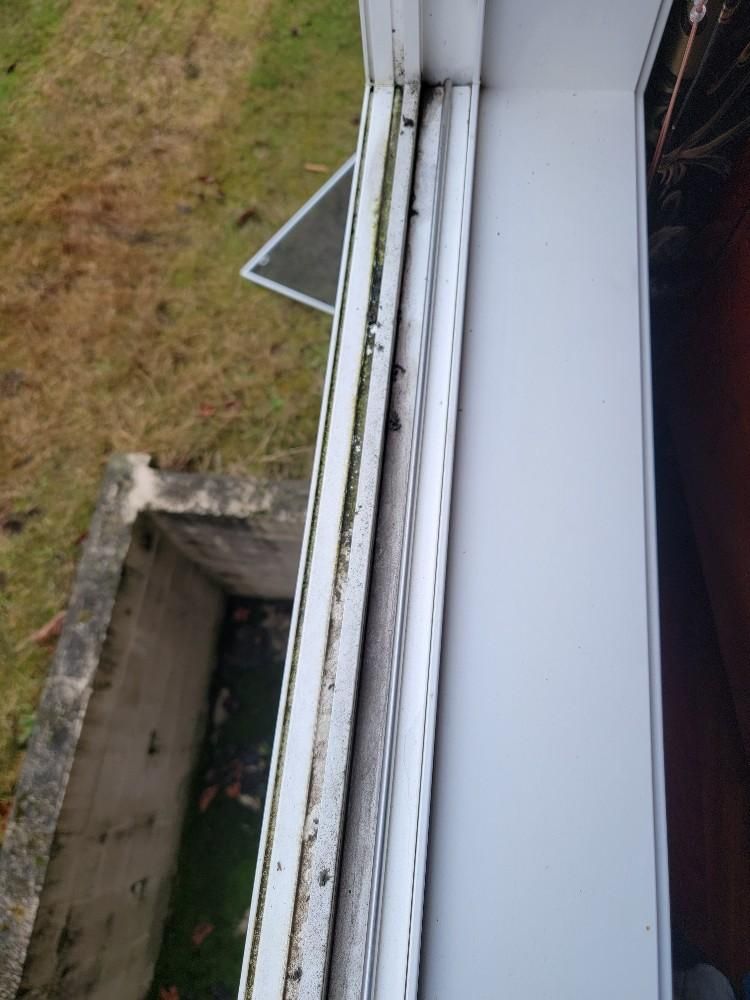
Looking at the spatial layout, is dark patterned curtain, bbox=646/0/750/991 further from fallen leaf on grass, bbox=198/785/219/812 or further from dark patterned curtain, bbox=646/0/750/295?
fallen leaf on grass, bbox=198/785/219/812

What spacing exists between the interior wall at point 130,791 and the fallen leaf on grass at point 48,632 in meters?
0.33

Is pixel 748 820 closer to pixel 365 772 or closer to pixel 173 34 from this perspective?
pixel 365 772

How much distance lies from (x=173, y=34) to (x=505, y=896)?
3.86 m

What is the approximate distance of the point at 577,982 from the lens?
763 millimetres

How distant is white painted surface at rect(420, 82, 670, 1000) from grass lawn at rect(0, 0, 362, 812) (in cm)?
148

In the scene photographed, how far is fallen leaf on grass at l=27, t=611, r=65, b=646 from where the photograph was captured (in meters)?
2.29

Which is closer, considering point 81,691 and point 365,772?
point 365,772

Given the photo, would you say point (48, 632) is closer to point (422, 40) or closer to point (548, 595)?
point (548, 595)

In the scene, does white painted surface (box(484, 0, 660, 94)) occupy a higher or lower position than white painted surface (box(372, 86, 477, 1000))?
higher

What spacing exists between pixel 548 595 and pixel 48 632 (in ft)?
6.54

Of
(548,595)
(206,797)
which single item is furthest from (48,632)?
(548,595)

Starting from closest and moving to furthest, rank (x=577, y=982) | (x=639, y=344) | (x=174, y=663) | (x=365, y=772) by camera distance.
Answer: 1. (x=577, y=982)
2. (x=365, y=772)
3. (x=639, y=344)
4. (x=174, y=663)

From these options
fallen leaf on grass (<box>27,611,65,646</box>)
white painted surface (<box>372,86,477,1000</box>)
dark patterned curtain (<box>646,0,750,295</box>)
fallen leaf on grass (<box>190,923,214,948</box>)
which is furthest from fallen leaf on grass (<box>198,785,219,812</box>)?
dark patterned curtain (<box>646,0,750,295</box>)

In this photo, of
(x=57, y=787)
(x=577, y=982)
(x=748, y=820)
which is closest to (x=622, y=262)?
(x=748, y=820)
